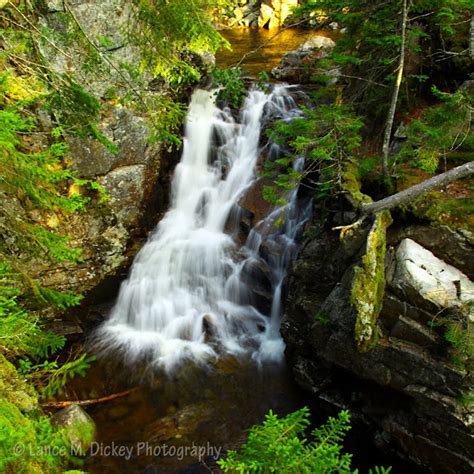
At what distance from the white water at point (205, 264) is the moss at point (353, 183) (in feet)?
8.71

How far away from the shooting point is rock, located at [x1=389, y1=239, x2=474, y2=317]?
5.59 m

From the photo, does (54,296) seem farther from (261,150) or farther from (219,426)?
(261,150)

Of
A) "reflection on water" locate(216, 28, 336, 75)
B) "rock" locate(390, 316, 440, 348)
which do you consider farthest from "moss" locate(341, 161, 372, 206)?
"reflection on water" locate(216, 28, 336, 75)

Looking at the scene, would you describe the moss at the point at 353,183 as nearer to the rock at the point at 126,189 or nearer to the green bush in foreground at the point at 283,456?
the green bush in foreground at the point at 283,456

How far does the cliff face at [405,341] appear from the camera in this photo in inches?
214

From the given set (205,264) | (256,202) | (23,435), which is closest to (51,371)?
(23,435)

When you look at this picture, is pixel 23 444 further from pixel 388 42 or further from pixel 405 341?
pixel 388 42

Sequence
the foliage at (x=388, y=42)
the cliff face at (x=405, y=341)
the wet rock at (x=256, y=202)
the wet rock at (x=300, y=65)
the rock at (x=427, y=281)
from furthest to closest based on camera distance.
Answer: the wet rock at (x=300, y=65)
the wet rock at (x=256, y=202)
the foliage at (x=388, y=42)
the rock at (x=427, y=281)
the cliff face at (x=405, y=341)

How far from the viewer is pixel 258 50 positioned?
15977 millimetres

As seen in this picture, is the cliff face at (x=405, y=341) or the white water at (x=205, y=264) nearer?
the cliff face at (x=405, y=341)

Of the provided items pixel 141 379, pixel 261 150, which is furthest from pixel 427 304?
pixel 261 150

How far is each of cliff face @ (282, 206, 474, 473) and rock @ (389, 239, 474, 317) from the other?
14 millimetres

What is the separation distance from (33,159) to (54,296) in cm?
196

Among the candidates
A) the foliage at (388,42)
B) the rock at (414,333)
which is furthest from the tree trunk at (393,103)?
the rock at (414,333)
